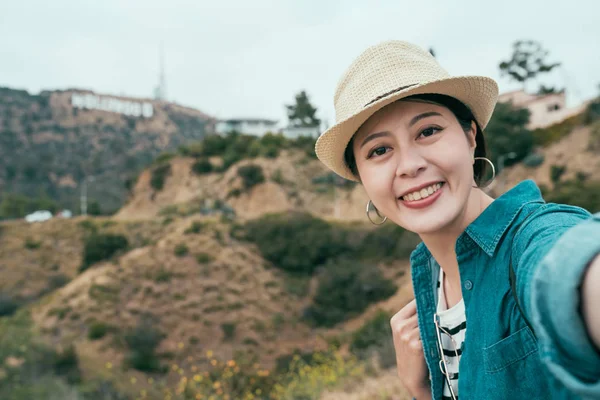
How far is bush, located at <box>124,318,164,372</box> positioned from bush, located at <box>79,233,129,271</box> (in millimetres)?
9527

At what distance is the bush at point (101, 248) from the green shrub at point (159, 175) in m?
12.6

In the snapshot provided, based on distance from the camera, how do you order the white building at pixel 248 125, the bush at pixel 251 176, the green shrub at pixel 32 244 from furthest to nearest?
the white building at pixel 248 125 < the bush at pixel 251 176 < the green shrub at pixel 32 244

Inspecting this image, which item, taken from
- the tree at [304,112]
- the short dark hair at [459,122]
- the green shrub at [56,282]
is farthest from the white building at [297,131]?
the short dark hair at [459,122]

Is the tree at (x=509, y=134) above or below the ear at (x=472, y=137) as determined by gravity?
above

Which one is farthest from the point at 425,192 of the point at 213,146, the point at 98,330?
the point at 213,146

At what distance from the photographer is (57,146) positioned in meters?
66.1

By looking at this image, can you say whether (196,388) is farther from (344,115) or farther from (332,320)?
(332,320)

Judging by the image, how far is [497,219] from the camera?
1.20 metres

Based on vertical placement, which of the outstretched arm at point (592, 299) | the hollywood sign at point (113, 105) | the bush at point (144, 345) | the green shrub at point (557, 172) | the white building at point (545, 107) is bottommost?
the bush at point (144, 345)

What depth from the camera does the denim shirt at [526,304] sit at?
23.5 inches

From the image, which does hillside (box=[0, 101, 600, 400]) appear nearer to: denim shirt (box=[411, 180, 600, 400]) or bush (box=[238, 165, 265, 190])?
bush (box=[238, 165, 265, 190])

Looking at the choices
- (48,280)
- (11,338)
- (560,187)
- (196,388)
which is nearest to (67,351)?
(11,338)

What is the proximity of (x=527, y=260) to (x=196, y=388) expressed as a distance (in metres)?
7.22

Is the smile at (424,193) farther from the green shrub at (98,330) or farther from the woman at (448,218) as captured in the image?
the green shrub at (98,330)
